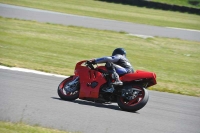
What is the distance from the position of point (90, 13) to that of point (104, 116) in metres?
25.3

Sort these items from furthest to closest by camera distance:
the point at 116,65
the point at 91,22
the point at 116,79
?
the point at 91,22, the point at 116,65, the point at 116,79

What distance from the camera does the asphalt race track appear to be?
826 cm

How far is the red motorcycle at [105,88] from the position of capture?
993 centimetres

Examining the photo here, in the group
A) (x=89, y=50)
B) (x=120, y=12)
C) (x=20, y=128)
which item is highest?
(x=20, y=128)

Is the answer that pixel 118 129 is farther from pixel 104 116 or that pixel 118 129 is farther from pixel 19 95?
pixel 19 95

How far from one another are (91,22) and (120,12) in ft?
29.6

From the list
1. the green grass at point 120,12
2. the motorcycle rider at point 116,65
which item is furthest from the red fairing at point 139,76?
the green grass at point 120,12

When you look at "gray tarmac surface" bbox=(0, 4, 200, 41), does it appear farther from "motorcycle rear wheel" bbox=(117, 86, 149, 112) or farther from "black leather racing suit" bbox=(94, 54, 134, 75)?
"motorcycle rear wheel" bbox=(117, 86, 149, 112)

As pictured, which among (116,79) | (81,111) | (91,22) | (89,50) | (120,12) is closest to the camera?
(81,111)

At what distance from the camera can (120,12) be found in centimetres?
3725

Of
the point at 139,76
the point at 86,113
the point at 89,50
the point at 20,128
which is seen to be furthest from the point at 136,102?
the point at 89,50

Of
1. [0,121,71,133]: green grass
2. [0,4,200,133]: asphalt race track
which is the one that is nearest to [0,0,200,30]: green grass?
[0,4,200,133]: asphalt race track

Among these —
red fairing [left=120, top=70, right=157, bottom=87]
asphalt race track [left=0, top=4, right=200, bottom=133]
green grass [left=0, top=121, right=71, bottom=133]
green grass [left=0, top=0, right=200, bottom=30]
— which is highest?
red fairing [left=120, top=70, right=157, bottom=87]

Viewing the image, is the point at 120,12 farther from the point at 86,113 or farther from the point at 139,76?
the point at 86,113
